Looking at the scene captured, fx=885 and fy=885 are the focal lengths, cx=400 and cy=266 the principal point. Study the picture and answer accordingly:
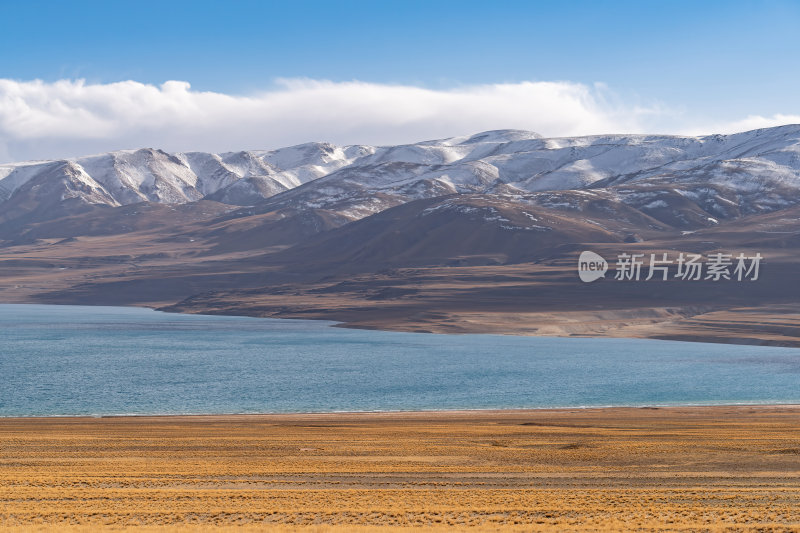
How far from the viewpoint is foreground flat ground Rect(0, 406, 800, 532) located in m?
34.1

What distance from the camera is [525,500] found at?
124ft

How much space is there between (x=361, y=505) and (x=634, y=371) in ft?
298

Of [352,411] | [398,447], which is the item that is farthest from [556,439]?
[352,411]

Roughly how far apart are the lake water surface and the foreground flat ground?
768 inches

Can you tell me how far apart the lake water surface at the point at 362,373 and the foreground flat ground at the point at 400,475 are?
19.5m

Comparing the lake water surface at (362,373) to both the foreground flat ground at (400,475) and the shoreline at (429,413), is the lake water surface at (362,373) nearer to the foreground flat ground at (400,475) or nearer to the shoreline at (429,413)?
the shoreline at (429,413)

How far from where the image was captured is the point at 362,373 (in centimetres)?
11438

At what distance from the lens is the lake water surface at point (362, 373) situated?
88312 mm

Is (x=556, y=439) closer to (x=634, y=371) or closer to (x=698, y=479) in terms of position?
(x=698, y=479)

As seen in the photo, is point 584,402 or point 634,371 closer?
point 584,402

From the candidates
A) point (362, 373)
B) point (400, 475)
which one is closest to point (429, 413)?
point (400, 475)

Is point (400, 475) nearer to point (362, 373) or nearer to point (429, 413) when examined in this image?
point (429, 413)

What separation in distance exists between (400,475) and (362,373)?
70.4 meters

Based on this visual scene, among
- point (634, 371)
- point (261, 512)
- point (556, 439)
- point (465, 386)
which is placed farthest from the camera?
point (634, 371)
